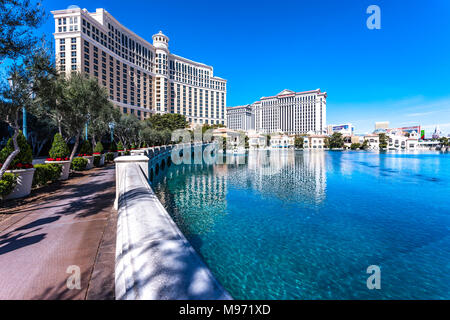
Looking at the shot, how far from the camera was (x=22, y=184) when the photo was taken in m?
8.41

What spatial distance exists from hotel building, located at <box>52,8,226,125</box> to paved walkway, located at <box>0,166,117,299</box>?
46069 mm

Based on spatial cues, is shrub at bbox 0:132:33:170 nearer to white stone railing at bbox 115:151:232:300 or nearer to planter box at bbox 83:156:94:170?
planter box at bbox 83:156:94:170

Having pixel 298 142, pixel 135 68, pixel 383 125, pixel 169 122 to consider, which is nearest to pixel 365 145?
pixel 298 142

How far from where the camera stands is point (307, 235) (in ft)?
28.8

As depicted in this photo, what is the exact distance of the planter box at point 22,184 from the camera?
26.8ft

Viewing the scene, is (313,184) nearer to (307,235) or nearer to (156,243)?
(307,235)

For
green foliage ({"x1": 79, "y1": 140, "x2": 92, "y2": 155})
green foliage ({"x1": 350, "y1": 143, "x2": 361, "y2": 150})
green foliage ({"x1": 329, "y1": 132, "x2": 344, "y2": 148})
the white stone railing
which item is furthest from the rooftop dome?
the white stone railing

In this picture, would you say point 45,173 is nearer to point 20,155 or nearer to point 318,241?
point 20,155

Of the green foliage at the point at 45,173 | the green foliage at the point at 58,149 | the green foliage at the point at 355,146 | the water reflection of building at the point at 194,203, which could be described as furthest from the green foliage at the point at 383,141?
the green foliage at the point at 45,173

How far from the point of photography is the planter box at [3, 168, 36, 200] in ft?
26.8

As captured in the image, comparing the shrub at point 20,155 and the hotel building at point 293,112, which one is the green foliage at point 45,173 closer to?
the shrub at point 20,155

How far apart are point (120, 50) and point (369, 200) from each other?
326ft

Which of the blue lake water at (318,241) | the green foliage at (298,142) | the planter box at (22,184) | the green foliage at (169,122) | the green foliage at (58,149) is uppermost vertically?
the green foliage at (169,122)

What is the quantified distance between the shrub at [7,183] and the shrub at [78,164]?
7.76m
